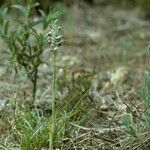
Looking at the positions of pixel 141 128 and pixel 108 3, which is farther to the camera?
pixel 108 3

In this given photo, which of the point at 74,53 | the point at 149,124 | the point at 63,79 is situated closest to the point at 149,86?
the point at 149,124

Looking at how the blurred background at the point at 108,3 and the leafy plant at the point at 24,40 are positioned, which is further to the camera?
the blurred background at the point at 108,3

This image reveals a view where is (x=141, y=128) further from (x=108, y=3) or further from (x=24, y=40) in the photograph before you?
(x=108, y=3)

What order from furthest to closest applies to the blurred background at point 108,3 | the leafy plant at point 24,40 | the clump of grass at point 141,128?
1. the blurred background at point 108,3
2. the leafy plant at point 24,40
3. the clump of grass at point 141,128

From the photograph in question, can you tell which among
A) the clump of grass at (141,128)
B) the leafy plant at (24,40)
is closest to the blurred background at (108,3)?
the leafy plant at (24,40)

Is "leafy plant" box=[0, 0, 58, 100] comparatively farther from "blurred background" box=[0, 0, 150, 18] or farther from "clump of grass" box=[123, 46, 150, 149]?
"blurred background" box=[0, 0, 150, 18]

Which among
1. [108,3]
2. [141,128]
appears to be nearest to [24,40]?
[141,128]

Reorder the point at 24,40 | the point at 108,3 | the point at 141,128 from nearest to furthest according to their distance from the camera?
the point at 141,128 < the point at 24,40 < the point at 108,3

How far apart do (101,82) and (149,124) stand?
1.40 metres

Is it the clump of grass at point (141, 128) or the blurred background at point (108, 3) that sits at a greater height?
the blurred background at point (108, 3)

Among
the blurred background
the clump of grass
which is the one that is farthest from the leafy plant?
the blurred background

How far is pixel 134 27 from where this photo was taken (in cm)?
538

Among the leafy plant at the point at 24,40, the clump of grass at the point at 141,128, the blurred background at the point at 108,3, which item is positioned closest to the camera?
the clump of grass at the point at 141,128

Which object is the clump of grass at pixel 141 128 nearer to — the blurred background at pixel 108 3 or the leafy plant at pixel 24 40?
the leafy plant at pixel 24 40
